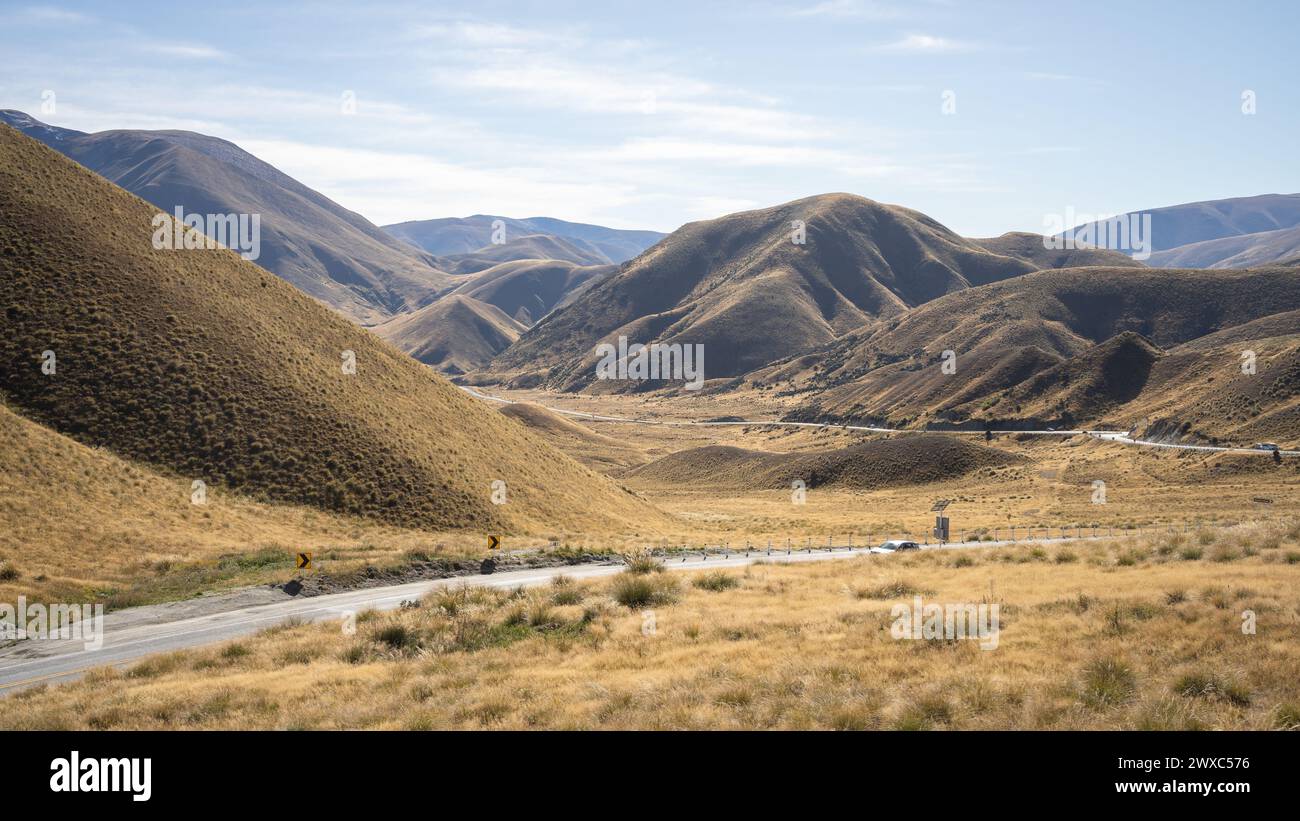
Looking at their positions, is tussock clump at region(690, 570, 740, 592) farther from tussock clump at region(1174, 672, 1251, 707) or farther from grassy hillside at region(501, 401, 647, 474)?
grassy hillside at region(501, 401, 647, 474)

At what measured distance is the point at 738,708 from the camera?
10.6 m

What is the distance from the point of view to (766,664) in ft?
42.2

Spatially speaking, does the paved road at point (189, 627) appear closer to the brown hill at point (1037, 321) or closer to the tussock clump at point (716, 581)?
the tussock clump at point (716, 581)

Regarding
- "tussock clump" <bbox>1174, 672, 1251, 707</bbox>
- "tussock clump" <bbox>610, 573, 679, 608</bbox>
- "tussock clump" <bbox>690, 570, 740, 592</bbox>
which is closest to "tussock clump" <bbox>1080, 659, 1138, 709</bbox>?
"tussock clump" <bbox>1174, 672, 1251, 707</bbox>

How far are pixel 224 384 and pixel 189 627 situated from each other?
3046cm

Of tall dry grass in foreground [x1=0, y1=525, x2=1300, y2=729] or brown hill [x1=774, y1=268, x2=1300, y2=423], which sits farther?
brown hill [x1=774, y1=268, x2=1300, y2=423]

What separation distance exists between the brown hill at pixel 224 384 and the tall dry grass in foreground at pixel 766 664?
27154mm

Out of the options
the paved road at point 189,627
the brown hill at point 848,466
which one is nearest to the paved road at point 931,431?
the brown hill at point 848,466

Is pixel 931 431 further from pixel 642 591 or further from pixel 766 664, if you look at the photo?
pixel 766 664

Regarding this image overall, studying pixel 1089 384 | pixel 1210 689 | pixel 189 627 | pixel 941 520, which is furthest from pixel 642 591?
pixel 1089 384

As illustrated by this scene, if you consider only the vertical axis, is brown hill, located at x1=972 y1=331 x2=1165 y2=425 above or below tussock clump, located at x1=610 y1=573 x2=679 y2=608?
above

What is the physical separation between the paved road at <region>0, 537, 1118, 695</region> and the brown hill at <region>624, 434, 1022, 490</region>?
5900 cm

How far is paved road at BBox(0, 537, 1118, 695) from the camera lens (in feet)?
57.0
